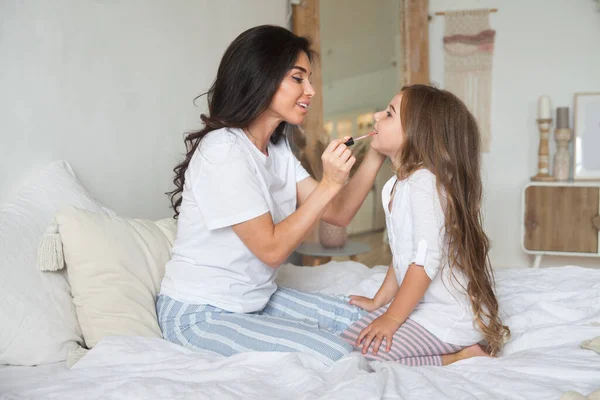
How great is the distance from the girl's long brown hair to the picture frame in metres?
2.57

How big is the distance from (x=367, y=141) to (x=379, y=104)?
1.24 feet

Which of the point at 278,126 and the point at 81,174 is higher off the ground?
the point at 278,126

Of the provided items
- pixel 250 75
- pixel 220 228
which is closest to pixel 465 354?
pixel 220 228

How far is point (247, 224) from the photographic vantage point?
4.34ft

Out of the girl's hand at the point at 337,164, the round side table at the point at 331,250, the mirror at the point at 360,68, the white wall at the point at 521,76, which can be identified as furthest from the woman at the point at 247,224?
the white wall at the point at 521,76

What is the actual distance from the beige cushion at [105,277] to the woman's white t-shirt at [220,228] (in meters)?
0.08

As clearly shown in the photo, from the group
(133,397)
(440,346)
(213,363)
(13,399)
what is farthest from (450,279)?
(13,399)

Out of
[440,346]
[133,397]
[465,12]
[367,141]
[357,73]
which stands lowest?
[440,346]

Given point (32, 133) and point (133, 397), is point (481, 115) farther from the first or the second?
point (133, 397)

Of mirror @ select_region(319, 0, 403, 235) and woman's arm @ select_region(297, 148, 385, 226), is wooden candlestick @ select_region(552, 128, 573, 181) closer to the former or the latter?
mirror @ select_region(319, 0, 403, 235)

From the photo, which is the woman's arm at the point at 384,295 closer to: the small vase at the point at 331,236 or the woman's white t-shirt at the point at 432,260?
the woman's white t-shirt at the point at 432,260

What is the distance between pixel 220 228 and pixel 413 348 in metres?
0.54

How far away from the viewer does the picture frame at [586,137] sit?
12.1 feet

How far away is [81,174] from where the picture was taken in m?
1.66
